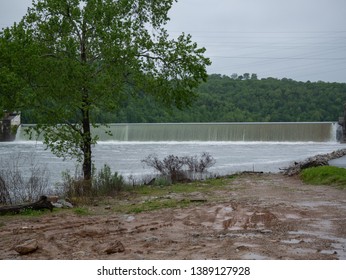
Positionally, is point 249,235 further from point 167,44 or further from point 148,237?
point 167,44

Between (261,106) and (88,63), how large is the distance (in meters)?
51.1

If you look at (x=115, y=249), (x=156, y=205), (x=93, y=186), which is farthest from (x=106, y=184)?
(x=115, y=249)

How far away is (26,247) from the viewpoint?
6.21m

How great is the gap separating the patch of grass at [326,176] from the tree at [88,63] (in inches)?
177

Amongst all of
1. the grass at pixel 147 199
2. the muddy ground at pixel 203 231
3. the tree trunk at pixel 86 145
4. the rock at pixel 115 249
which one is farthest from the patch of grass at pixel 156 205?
the rock at pixel 115 249

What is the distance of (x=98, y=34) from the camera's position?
43.4ft

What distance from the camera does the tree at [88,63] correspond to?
40.9 ft

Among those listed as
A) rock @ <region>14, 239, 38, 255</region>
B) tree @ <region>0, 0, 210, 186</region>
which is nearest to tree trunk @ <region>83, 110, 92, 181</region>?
tree @ <region>0, 0, 210, 186</region>

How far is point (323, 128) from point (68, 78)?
1248 inches

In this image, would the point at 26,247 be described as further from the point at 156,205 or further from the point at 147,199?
the point at 147,199

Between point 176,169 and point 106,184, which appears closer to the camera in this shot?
point 106,184

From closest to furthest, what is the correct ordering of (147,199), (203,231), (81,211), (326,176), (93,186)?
(203,231) < (81,211) < (147,199) < (93,186) < (326,176)

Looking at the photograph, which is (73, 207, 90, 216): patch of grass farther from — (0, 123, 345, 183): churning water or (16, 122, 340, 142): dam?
(16, 122, 340, 142): dam
